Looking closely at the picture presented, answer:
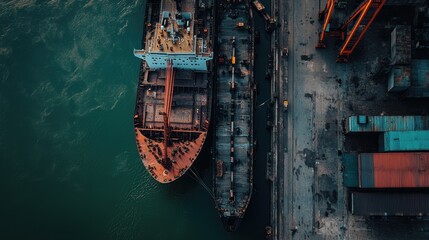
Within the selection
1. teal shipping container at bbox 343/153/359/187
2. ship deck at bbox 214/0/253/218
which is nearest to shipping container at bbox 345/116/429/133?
teal shipping container at bbox 343/153/359/187

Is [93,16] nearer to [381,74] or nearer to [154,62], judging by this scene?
[154,62]

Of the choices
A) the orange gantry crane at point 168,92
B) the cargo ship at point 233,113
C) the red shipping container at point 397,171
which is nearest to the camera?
the red shipping container at point 397,171

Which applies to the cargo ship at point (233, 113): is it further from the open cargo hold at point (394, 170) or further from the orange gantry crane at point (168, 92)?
the open cargo hold at point (394, 170)

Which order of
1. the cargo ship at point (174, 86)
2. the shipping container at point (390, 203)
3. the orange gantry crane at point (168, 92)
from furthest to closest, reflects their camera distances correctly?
the orange gantry crane at point (168, 92) → the cargo ship at point (174, 86) → the shipping container at point (390, 203)

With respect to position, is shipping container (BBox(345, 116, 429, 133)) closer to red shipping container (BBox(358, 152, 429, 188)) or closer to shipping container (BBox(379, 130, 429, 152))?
shipping container (BBox(379, 130, 429, 152))

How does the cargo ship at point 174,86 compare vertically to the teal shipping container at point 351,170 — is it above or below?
above

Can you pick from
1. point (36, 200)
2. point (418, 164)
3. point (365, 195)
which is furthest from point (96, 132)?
point (418, 164)

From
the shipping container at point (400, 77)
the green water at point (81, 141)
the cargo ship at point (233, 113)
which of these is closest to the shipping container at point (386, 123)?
the shipping container at point (400, 77)

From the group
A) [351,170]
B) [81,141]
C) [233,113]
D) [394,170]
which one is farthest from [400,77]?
[81,141]
